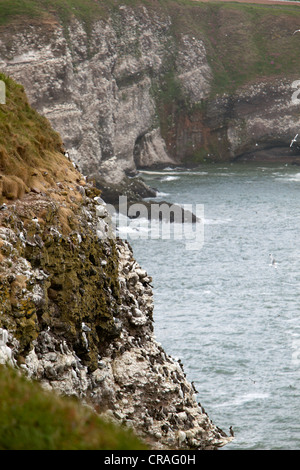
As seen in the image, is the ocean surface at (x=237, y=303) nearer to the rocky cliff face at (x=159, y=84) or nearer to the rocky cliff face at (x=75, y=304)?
the rocky cliff face at (x=75, y=304)

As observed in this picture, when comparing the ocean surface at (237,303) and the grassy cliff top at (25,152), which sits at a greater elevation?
the grassy cliff top at (25,152)

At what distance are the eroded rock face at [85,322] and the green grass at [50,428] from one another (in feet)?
18.6

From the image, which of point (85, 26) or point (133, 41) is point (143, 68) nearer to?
point (133, 41)

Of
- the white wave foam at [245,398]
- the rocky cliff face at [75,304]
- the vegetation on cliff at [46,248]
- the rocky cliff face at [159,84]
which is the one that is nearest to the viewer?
the vegetation on cliff at [46,248]

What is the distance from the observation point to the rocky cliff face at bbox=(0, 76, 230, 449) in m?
14.9

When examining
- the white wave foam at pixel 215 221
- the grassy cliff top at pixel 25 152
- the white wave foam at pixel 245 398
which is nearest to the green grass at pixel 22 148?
the grassy cliff top at pixel 25 152

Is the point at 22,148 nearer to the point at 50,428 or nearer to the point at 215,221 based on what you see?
the point at 50,428

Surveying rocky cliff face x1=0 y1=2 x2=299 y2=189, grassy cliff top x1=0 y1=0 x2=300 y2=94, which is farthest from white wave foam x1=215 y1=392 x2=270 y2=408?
grassy cliff top x1=0 y1=0 x2=300 y2=94

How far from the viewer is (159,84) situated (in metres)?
116

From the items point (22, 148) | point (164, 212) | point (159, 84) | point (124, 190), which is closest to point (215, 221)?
point (164, 212)

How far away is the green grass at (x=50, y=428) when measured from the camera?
22.7ft

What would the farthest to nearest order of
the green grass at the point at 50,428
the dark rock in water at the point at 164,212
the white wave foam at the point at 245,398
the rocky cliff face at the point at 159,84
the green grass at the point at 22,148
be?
the rocky cliff face at the point at 159,84 < the dark rock in water at the point at 164,212 < the white wave foam at the point at 245,398 < the green grass at the point at 22,148 < the green grass at the point at 50,428

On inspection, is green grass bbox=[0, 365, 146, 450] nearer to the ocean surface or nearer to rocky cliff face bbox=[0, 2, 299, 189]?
the ocean surface

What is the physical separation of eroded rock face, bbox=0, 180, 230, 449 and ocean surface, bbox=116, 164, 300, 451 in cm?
1346
